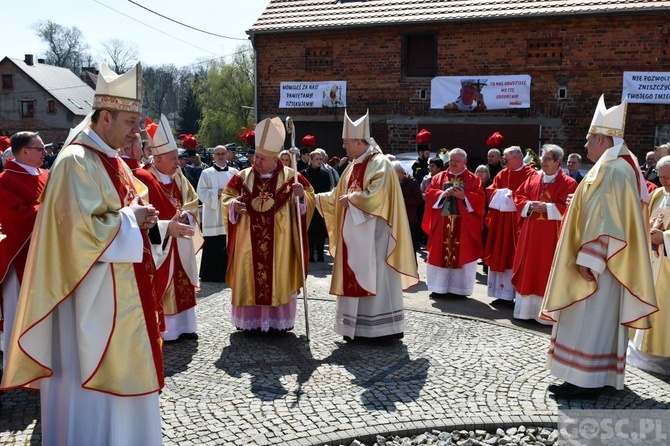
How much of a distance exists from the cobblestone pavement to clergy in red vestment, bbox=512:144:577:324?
36 centimetres

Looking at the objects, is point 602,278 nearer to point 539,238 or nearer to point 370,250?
point 370,250

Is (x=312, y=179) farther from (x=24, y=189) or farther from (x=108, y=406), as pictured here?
(x=108, y=406)

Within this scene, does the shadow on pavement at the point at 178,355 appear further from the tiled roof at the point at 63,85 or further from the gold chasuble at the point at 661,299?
the tiled roof at the point at 63,85

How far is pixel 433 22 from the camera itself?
653 inches

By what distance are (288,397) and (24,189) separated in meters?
2.64

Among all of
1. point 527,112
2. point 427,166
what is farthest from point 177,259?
point 527,112

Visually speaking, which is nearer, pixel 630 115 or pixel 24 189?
pixel 24 189

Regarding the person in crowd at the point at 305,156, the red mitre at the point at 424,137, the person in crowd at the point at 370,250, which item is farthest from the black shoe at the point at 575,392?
the person in crowd at the point at 305,156

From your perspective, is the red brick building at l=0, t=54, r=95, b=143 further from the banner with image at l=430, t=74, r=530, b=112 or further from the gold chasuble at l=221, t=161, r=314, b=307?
the gold chasuble at l=221, t=161, r=314, b=307

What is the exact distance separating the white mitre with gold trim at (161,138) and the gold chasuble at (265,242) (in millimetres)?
822

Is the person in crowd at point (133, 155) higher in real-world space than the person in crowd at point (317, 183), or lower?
higher

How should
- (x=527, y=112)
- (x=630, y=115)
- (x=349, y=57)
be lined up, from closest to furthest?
(x=630, y=115) → (x=527, y=112) → (x=349, y=57)

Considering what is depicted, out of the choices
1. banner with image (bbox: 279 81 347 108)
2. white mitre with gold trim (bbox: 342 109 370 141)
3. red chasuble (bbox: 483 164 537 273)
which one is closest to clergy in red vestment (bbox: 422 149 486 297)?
red chasuble (bbox: 483 164 537 273)

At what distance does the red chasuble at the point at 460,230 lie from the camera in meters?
8.78
